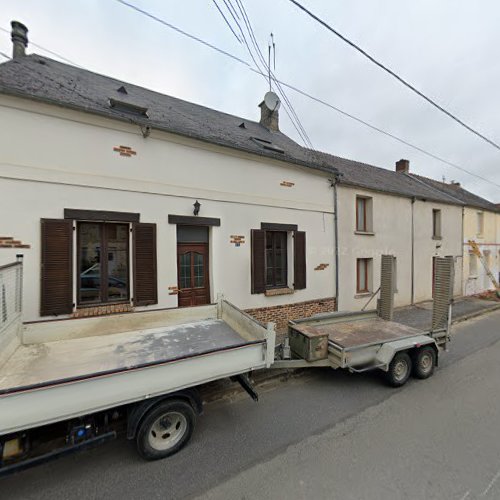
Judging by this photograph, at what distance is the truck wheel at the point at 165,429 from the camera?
287 centimetres

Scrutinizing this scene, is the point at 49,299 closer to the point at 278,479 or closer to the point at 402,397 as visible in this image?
the point at 278,479

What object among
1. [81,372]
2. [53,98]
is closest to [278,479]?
[81,372]

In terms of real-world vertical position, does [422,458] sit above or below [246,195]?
below

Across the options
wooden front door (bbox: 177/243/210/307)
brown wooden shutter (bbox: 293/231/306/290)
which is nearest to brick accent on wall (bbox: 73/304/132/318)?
wooden front door (bbox: 177/243/210/307)

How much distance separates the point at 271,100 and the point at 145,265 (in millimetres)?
9017

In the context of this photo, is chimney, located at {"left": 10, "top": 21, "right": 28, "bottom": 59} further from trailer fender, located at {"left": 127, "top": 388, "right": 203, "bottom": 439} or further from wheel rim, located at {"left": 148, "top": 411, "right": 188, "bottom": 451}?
wheel rim, located at {"left": 148, "top": 411, "right": 188, "bottom": 451}

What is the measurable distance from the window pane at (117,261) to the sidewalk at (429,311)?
8.41m

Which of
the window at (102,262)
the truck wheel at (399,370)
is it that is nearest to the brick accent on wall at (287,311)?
the truck wheel at (399,370)

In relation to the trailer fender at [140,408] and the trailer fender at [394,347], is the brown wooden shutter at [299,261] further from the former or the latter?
the trailer fender at [140,408]

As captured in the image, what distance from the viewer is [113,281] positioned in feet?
18.0

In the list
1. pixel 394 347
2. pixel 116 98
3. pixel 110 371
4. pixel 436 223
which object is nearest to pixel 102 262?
pixel 110 371

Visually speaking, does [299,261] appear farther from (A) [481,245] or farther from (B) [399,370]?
(A) [481,245]

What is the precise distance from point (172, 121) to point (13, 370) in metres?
5.81

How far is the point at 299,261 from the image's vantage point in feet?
25.6
